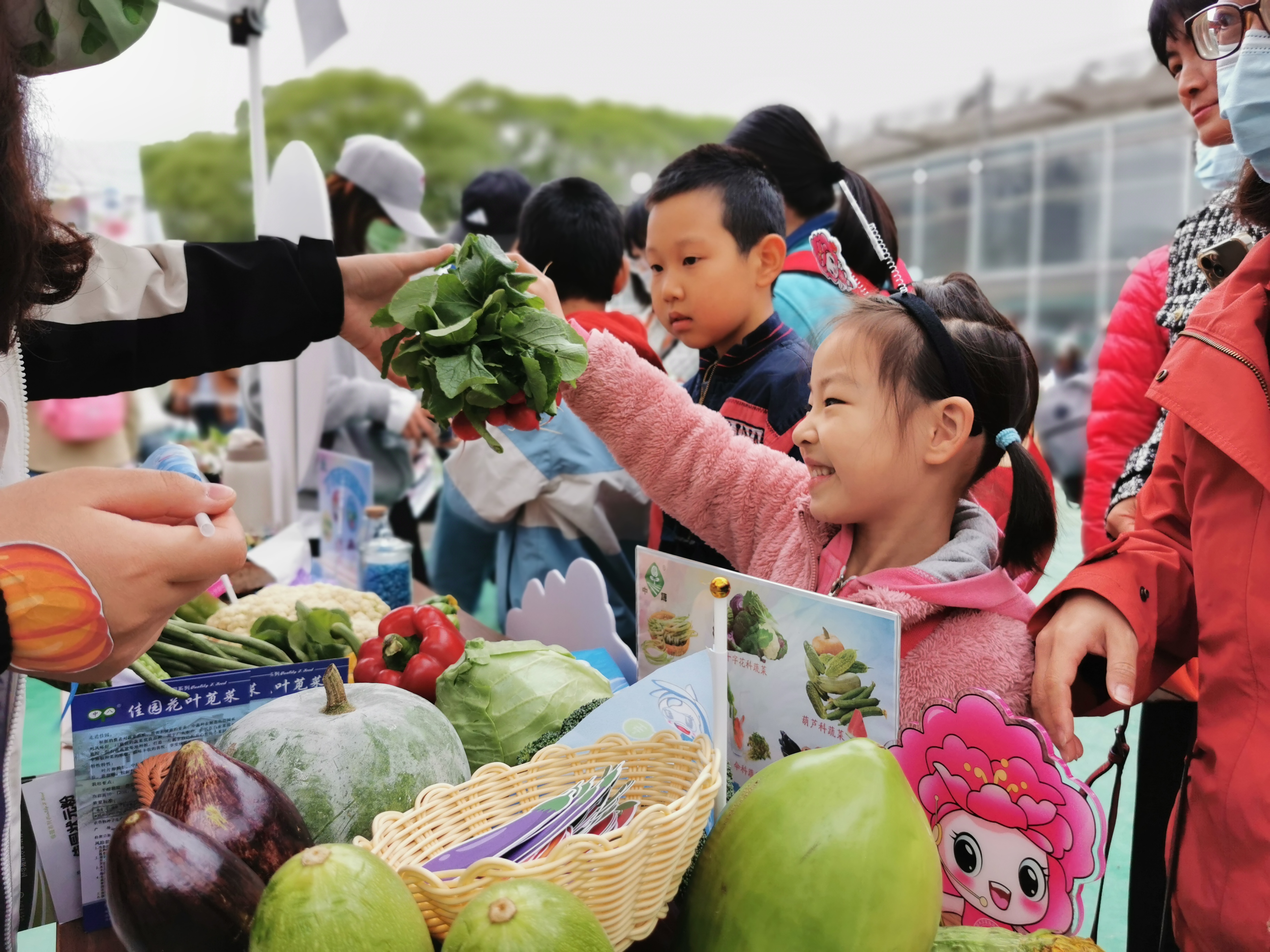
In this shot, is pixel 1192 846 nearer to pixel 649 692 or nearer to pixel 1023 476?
pixel 1023 476

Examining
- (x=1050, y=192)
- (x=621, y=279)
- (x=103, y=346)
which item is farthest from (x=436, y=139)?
(x=103, y=346)

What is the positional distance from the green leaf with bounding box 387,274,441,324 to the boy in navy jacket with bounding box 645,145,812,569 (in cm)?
86

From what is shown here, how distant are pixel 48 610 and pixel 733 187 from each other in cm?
173

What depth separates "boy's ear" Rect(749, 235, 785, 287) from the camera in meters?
2.20

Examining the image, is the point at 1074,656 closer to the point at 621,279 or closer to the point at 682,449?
the point at 682,449

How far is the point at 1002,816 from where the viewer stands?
949 millimetres

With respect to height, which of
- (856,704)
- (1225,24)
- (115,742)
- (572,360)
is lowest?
(115,742)

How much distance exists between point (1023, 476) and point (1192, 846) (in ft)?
1.70

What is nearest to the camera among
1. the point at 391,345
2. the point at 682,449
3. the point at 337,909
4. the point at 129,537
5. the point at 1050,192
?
the point at 337,909

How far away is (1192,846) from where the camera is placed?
1174 millimetres

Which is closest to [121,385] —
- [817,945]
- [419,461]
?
[817,945]

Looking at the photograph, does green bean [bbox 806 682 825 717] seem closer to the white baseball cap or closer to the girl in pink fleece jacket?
the girl in pink fleece jacket

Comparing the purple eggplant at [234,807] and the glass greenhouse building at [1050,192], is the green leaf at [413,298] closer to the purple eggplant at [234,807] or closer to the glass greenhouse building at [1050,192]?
the purple eggplant at [234,807]

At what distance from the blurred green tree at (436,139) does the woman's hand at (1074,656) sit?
32143 millimetres
